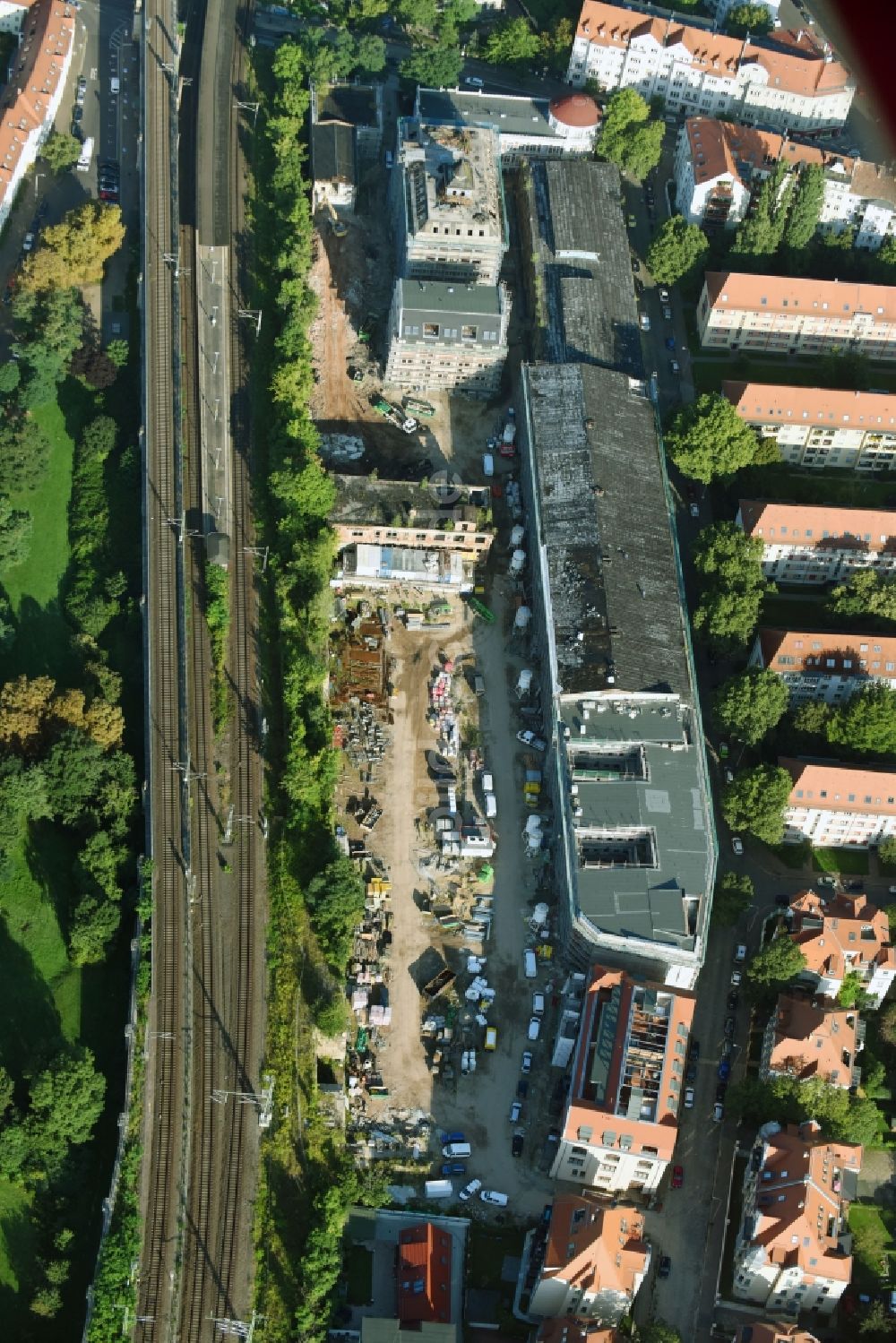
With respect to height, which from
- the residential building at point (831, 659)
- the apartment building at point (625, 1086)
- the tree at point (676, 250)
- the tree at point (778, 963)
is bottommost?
the apartment building at point (625, 1086)

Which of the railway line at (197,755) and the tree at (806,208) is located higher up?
the tree at (806,208)

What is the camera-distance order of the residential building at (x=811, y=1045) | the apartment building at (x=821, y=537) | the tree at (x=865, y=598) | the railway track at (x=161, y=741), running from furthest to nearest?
the apartment building at (x=821, y=537) < the tree at (x=865, y=598) < the residential building at (x=811, y=1045) < the railway track at (x=161, y=741)

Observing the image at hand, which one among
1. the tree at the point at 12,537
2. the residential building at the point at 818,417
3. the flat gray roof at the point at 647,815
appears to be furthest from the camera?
the residential building at the point at 818,417

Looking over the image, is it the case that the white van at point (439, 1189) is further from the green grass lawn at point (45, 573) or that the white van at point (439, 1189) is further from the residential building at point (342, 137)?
the residential building at point (342, 137)

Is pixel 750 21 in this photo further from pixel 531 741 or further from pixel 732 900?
pixel 732 900

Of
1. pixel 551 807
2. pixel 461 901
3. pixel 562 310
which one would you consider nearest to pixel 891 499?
pixel 562 310

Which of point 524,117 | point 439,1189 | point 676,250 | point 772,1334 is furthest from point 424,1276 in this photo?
point 524,117

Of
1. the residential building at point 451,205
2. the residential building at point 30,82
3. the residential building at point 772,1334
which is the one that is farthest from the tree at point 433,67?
the residential building at point 772,1334
